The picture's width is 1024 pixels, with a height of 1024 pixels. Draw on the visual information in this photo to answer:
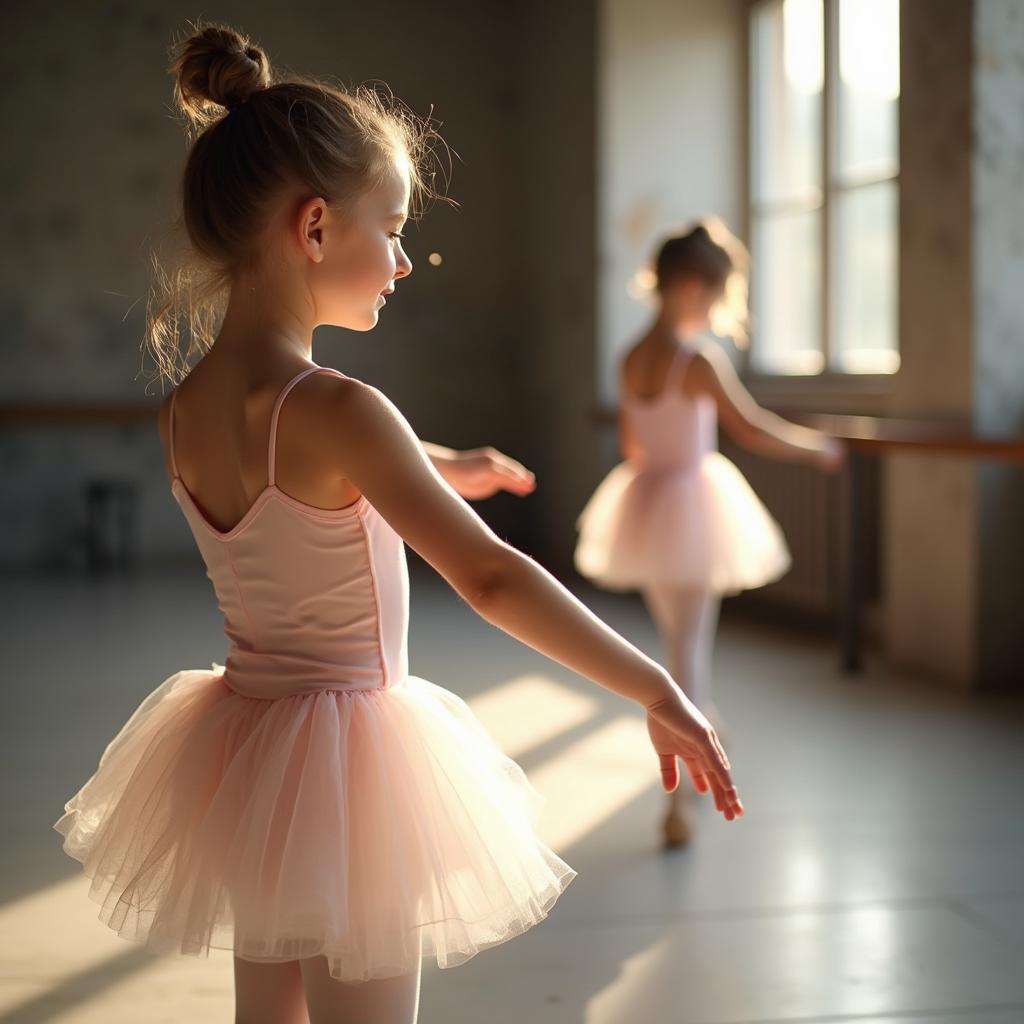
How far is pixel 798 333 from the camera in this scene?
606 centimetres

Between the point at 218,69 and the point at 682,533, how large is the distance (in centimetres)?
198

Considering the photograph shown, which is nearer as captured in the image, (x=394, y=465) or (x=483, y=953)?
(x=394, y=465)

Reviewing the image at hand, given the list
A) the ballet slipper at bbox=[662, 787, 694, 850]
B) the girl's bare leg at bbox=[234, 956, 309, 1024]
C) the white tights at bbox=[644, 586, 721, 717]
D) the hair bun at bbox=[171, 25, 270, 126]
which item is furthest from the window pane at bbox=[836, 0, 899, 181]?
the girl's bare leg at bbox=[234, 956, 309, 1024]

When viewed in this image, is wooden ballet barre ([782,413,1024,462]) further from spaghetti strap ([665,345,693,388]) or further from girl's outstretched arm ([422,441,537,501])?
girl's outstretched arm ([422,441,537,501])

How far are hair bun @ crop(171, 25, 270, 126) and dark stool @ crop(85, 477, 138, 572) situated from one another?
244 inches

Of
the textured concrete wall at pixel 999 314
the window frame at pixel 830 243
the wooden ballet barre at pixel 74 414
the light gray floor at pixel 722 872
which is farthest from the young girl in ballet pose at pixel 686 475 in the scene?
the wooden ballet barre at pixel 74 414

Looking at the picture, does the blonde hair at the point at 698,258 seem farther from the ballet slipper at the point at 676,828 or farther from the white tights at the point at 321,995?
the white tights at the point at 321,995

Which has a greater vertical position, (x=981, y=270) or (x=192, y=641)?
(x=981, y=270)

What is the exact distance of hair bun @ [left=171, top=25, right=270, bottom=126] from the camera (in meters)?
1.27

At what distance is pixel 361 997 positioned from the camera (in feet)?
3.96

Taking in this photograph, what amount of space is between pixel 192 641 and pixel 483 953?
120 inches

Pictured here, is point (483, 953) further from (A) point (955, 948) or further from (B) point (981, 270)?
(B) point (981, 270)

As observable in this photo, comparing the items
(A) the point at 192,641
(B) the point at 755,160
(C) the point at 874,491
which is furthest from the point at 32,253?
(C) the point at 874,491

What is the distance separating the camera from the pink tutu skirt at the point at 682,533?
3.08 meters
